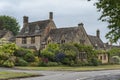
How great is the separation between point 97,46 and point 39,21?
18.5 metres

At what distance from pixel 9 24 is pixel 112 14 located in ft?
394

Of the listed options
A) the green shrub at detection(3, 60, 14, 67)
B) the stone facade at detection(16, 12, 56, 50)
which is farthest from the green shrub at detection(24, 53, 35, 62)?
the stone facade at detection(16, 12, 56, 50)

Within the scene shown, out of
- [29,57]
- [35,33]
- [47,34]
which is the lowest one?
[29,57]

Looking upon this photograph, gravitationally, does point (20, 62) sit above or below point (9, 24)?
below

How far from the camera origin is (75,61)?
231 feet

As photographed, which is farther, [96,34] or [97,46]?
[96,34]

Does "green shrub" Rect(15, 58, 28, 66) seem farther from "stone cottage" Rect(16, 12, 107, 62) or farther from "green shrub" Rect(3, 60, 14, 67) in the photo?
"stone cottage" Rect(16, 12, 107, 62)

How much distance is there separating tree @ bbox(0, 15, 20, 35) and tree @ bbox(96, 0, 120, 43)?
115 metres

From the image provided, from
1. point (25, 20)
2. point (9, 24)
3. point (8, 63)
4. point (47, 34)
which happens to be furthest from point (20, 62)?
point (9, 24)

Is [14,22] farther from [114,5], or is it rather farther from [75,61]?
[114,5]

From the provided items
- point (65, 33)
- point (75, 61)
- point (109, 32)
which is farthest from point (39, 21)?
point (109, 32)

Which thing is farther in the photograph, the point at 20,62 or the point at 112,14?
the point at 20,62

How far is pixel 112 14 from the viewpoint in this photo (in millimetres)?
26078

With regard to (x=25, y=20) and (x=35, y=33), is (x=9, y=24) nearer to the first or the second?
(x=25, y=20)
